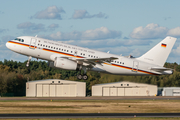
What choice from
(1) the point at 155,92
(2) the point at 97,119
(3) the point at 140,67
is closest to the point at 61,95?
(1) the point at 155,92

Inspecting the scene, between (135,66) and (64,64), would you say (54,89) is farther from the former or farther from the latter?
(64,64)

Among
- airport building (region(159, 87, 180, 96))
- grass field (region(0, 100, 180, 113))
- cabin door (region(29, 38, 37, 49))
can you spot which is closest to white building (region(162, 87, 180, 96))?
airport building (region(159, 87, 180, 96))

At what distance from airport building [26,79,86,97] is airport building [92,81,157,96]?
6.12 meters

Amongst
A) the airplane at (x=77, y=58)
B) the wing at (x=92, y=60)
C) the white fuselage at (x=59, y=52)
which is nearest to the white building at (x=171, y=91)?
the airplane at (x=77, y=58)

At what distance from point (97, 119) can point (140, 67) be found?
76.6 feet

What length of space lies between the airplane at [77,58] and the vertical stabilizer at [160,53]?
1.17m

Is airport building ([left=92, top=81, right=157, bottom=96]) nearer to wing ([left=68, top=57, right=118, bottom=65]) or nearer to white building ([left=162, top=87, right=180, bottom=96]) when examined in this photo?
white building ([left=162, top=87, right=180, bottom=96])

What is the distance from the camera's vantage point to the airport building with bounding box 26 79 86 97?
8831 centimetres

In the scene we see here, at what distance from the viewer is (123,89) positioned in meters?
91.2

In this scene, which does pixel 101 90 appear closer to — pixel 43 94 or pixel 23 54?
pixel 43 94

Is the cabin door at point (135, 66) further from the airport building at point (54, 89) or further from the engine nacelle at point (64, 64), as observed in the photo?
the airport building at point (54, 89)

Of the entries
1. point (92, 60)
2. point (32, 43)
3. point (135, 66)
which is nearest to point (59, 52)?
point (32, 43)

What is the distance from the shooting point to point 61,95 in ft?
289

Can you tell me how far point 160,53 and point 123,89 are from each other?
33.1 meters
